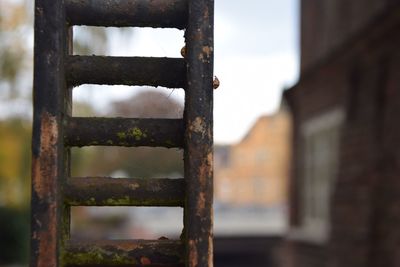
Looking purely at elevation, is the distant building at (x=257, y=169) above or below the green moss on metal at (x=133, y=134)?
above

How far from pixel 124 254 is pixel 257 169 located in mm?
56795

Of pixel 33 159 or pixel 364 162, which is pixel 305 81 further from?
pixel 33 159

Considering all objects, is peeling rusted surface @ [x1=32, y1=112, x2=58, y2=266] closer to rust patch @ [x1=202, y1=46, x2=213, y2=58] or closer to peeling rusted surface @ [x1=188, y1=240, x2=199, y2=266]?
peeling rusted surface @ [x1=188, y1=240, x2=199, y2=266]

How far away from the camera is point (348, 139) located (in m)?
8.45

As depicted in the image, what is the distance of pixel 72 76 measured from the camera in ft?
6.90

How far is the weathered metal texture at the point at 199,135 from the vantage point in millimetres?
2006

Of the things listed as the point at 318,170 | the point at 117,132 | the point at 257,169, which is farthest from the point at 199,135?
the point at 257,169

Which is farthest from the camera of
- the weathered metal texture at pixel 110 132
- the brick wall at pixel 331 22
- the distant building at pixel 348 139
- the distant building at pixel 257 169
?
the distant building at pixel 257 169

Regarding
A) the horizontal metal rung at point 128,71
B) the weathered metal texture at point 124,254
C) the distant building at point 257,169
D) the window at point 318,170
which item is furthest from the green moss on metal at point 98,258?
the distant building at point 257,169

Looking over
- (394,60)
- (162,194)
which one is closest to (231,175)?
(394,60)

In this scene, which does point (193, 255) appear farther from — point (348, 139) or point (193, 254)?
point (348, 139)

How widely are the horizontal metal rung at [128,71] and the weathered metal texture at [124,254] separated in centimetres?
42

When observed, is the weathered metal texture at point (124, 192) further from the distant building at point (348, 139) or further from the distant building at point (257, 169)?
the distant building at point (257, 169)

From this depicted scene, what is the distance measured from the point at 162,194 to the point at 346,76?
7.00 meters
